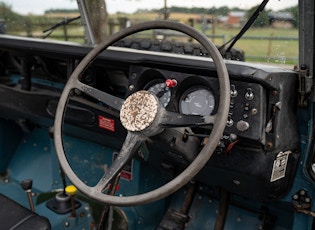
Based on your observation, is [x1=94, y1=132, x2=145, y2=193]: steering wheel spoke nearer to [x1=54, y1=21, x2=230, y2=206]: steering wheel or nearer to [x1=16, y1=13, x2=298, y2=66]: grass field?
[x1=54, y1=21, x2=230, y2=206]: steering wheel

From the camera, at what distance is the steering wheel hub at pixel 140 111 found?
1390mm

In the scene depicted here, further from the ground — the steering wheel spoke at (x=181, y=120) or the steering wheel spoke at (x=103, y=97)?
the steering wheel spoke at (x=103, y=97)

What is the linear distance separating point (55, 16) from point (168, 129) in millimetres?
1479

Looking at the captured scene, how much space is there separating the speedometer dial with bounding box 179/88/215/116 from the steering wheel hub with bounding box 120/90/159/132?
378 millimetres

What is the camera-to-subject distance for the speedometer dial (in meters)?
1.72

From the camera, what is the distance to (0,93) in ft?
9.11

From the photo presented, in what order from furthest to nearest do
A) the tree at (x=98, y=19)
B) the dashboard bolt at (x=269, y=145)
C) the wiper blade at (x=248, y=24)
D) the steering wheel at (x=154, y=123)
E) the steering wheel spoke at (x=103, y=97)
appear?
the tree at (x=98, y=19) < the wiper blade at (x=248, y=24) < the dashboard bolt at (x=269, y=145) < the steering wheel spoke at (x=103, y=97) < the steering wheel at (x=154, y=123)

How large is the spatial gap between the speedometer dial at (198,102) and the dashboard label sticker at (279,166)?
1.20 feet

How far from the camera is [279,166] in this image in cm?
179

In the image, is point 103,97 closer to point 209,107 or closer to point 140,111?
point 140,111

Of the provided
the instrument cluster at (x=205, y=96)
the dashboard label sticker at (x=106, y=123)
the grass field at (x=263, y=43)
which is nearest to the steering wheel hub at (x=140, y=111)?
the instrument cluster at (x=205, y=96)

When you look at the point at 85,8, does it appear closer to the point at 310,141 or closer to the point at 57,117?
the point at 57,117

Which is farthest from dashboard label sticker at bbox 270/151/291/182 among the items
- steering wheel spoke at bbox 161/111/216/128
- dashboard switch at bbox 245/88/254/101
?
steering wheel spoke at bbox 161/111/216/128

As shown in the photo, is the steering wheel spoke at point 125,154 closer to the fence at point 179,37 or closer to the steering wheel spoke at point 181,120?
the steering wheel spoke at point 181,120
